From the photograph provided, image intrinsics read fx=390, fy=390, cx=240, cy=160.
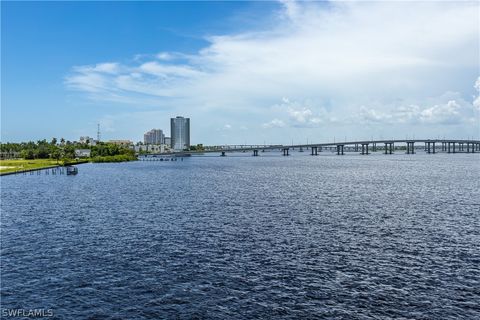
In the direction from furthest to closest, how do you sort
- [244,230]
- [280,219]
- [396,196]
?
1. [396,196]
2. [280,219]
3. [244,230]

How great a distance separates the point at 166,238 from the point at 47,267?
14349 millimetres

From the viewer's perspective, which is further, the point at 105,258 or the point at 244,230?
the point at 244,230

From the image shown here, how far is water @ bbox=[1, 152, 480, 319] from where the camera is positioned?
29.4 meters

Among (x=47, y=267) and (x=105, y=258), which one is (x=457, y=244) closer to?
(x=105, y=258)

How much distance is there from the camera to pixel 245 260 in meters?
39.3

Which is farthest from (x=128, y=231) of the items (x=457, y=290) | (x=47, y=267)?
(x=457, y=290)

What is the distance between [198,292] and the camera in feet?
104

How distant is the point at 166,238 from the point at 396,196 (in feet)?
188

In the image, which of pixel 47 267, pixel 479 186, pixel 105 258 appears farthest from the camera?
pixel 479 186

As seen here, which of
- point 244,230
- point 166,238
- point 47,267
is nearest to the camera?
point 47,267

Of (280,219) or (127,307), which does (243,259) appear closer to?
(127,307)

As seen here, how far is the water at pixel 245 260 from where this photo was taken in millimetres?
29375

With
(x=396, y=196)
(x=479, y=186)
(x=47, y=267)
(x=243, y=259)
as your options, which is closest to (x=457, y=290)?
(x=243, y=259)

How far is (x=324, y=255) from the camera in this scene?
1606 inches
